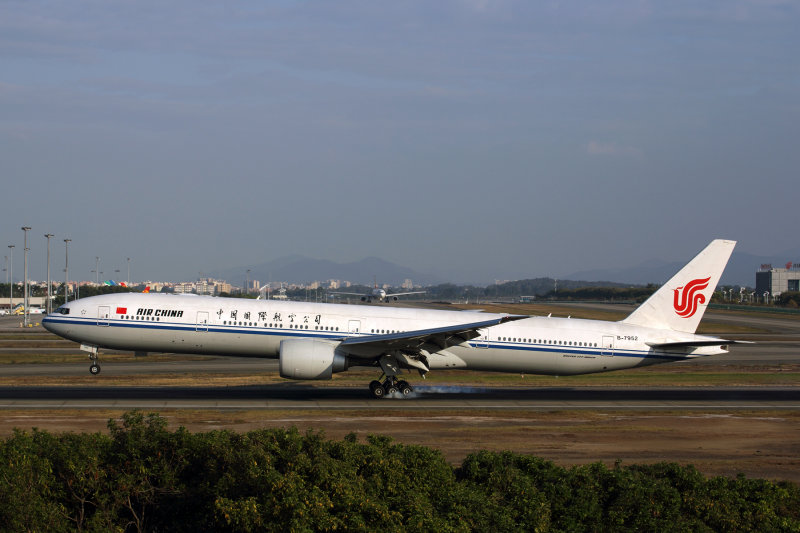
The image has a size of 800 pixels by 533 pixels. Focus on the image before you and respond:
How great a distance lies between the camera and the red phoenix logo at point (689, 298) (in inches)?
1329

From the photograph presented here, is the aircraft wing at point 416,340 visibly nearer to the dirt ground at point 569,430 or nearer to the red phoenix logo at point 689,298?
the dirt ground at point 569,430

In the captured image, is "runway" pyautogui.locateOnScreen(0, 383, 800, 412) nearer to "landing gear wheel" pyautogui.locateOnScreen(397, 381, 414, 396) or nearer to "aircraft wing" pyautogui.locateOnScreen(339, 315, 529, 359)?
"landing gear wheel" pyautogui.locateOnScreen(397, 381, 414, 396)

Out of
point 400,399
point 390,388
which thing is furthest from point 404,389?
point 400,399

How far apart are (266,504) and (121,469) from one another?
379 cm

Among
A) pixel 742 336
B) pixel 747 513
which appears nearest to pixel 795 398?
pixel 747 513

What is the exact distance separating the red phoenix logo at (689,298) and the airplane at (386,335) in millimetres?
46

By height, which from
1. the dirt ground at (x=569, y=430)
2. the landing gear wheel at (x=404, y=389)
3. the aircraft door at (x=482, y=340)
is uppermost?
the aircraft door at (x=482, y=340)

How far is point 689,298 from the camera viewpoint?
33.8m

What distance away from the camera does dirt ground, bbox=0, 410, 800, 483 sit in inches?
802

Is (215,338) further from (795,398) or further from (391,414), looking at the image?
(795,398)

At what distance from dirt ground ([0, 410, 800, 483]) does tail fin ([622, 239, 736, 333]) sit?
21.6ft

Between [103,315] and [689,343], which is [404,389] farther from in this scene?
[103,315]

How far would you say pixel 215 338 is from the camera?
30938 millimetres

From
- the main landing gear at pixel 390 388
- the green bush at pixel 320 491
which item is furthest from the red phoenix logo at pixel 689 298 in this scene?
the green bush at pixel 320 491
